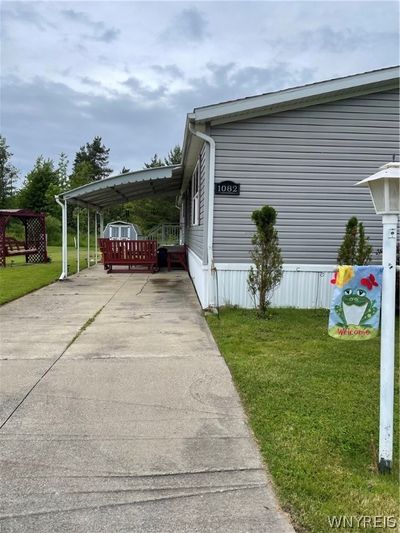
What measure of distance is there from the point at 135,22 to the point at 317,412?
7372 millimetres

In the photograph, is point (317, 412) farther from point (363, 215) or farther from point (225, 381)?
point (363, 215)

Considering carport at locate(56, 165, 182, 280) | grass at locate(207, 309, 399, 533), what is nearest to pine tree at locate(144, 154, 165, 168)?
carport at locate(56, 165, 182, 280)

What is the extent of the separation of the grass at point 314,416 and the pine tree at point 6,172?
176 ft

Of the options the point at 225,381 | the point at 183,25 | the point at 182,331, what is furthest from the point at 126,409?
the point at 183,25

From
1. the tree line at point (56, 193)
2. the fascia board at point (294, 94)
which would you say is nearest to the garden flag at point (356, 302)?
the fascia board at point (294, 94)

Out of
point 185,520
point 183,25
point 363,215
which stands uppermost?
point 183,25

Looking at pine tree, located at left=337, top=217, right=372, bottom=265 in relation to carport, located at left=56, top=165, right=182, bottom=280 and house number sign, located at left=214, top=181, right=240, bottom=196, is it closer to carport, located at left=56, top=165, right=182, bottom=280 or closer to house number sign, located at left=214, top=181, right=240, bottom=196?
house number sign, located at left=214, top=181, right=240, bottom=196

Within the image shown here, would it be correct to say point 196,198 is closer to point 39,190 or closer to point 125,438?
point 125,438

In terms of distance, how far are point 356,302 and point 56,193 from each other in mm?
43024

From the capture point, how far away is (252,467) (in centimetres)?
267

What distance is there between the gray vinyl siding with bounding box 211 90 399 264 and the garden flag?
4.93 m

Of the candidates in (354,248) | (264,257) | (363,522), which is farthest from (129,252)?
(363,522)

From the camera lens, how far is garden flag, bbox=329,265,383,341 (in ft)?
8.65

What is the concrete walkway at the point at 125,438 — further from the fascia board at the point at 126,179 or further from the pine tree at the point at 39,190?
the pine tree at the point at 39,190
